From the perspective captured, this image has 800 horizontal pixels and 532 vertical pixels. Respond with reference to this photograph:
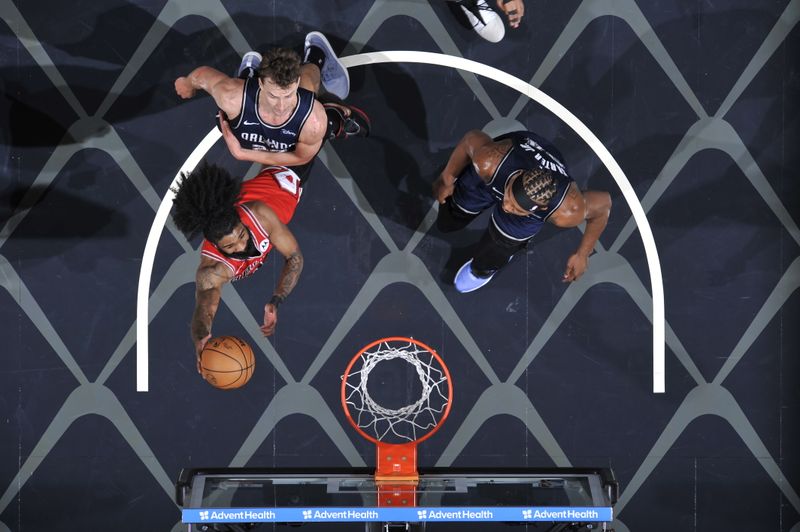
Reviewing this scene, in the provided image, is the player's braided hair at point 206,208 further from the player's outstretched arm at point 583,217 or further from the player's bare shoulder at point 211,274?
the player's outstretched arm at point 583,217

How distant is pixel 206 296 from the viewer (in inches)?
248

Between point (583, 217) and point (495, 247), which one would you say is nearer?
point (583, 217)

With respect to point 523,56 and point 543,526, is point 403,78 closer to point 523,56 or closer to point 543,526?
point 523,56

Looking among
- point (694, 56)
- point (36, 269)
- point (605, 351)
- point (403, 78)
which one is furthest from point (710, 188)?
point (36, 269)

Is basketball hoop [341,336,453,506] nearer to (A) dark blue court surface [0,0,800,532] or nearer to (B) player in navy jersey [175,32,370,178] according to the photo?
(A) dark blue court surface [0,0,800,532]

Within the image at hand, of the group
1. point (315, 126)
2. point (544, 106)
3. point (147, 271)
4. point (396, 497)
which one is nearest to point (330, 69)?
point (315, 126)

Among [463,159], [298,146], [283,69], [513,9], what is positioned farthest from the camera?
[513,9]

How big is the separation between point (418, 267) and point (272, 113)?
1.79 meters

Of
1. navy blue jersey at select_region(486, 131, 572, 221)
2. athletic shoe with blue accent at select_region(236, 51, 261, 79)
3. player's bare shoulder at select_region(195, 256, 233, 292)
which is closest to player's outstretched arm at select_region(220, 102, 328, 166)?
athletic shoe with blue accent at select_region(236, 51, 261, 79)

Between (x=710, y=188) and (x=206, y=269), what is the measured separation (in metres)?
4.02

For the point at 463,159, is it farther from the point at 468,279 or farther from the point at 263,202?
the point at 263,202

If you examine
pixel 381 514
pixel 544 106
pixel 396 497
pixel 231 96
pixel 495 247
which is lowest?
pixel 381 514

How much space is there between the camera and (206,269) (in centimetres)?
611

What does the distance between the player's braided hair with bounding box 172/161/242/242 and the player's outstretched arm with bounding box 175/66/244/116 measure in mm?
644
